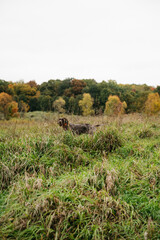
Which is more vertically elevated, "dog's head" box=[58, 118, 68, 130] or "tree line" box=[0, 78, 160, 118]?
"tree line" box=[0, 78, 160, 118]

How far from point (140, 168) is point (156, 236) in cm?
144

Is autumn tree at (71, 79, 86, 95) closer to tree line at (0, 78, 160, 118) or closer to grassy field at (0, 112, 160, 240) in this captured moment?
tree line at (0, 78, 160, 118)

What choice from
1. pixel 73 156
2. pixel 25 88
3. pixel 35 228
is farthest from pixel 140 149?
pixel 25 88

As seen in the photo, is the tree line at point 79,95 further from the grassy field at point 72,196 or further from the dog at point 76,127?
the grassy field at point 72,196

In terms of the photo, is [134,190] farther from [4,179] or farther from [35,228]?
[4,179]

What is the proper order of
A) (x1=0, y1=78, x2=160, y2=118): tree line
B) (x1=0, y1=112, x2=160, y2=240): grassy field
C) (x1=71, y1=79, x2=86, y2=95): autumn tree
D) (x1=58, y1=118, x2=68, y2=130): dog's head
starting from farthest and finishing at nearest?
(x1=71, y1=79, x2=86, y2=95): autumn tree
(x1=0, y1=78, x2=160, y2=118): tree line
(x1=58, y1=118, x2=68, y2=130): dog's head
(x1=0, y1=112, x2=160, y2=240): grassy field

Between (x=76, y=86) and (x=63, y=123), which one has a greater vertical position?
(x=76, y=86)

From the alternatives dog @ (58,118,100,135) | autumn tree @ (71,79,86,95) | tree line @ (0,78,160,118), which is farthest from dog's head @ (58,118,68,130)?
autumn tree @ (71,79,86,95)

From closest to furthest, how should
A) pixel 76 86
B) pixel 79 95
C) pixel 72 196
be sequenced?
pixel 72 196 → pixel 79 95 → pixel 76 86

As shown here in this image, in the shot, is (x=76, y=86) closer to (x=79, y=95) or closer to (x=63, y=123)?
(x=79, y=95)

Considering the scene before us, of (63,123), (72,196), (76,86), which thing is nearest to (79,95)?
(76,86)

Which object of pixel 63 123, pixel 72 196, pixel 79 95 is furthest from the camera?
pixel 79 95

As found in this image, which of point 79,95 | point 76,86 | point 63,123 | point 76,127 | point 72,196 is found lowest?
point 72,196

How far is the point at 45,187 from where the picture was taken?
2764mm
